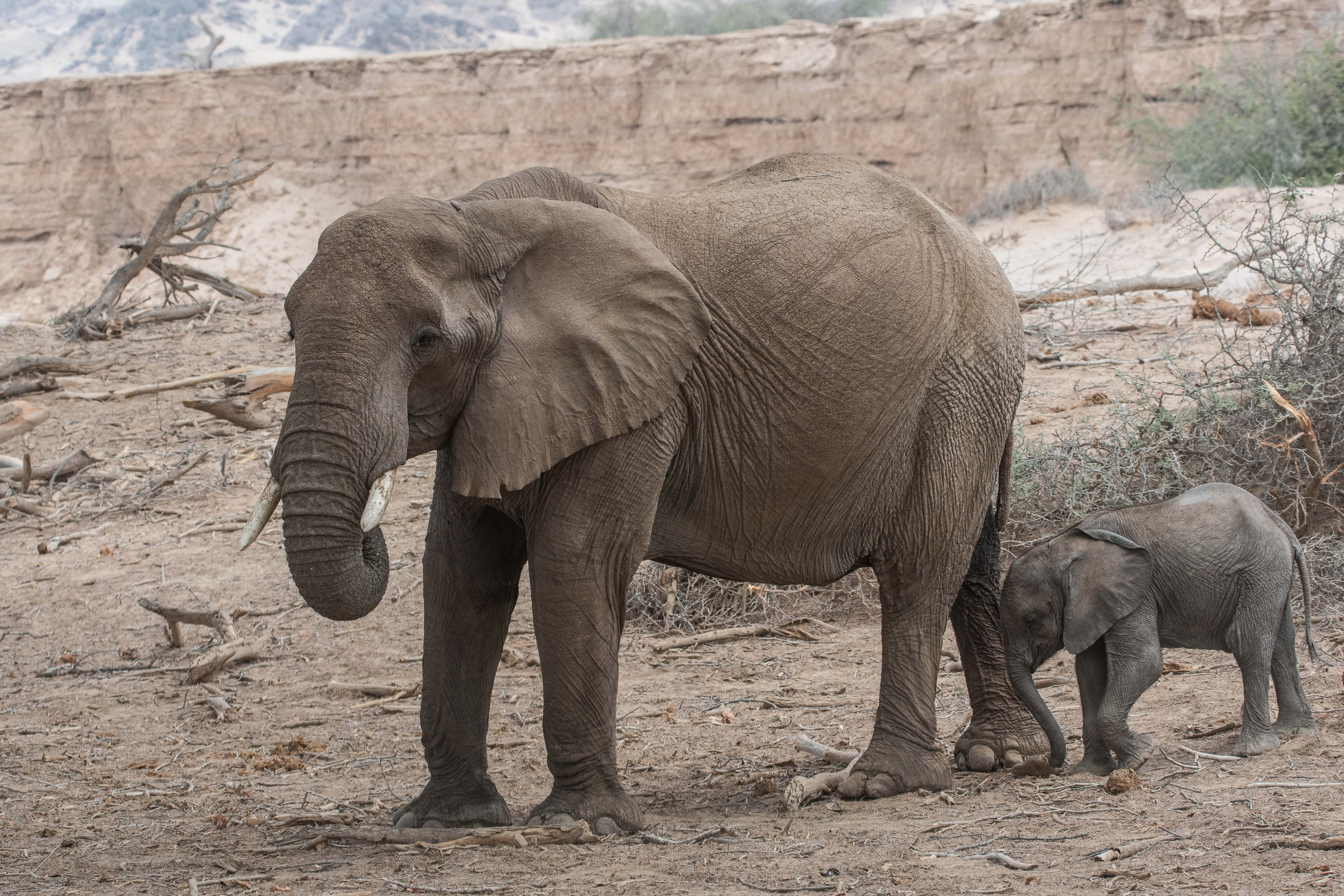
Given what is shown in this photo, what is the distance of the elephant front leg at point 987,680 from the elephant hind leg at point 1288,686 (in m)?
0.92

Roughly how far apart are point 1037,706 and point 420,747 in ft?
9.51

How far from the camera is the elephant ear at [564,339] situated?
427 cm

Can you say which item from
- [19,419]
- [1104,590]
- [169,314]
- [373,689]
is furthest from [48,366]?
[1104,590]

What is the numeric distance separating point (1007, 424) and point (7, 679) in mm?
5907

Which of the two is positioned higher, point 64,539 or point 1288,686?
point 1288,686

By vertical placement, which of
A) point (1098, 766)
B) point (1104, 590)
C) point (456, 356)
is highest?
point (456, 356)

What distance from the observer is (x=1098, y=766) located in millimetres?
5031

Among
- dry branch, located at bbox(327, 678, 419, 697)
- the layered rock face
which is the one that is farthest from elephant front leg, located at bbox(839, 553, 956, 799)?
the layered rock face

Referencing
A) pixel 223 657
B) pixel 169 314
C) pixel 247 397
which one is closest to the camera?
pixel 223 657

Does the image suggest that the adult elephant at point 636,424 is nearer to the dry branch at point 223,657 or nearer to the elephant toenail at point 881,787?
A: the elephant toenail at point 881,787

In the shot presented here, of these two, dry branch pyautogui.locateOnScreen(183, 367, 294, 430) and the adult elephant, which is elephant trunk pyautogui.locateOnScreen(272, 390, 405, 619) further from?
dry branch pyautogui.locateOnScreen(183, 367, 294, 430)

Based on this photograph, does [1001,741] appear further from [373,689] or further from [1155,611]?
[373,689]

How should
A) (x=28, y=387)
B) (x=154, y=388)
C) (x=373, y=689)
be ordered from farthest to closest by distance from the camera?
(x=28, y=387), (x=154, y=388), (x=373, y=689)

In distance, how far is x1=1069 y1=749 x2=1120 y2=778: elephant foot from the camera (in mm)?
5016
